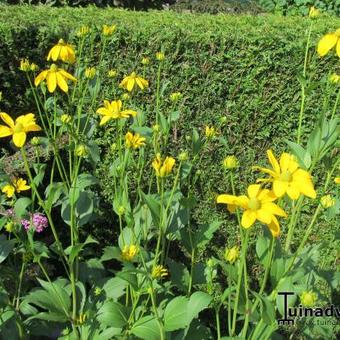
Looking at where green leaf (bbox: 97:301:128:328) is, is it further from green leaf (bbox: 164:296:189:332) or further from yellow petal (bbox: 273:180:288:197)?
yellow petal (bbox: 273:180:288:197)

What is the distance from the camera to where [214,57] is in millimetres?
2861

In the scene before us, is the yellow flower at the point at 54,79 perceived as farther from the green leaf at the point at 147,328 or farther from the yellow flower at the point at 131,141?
the green leaf at the point at 147,328

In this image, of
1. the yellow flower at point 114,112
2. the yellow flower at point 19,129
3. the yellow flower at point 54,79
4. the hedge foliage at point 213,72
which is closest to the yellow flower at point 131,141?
the yellow flower at point 114,112

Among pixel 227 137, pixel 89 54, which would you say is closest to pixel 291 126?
pixel 227 137

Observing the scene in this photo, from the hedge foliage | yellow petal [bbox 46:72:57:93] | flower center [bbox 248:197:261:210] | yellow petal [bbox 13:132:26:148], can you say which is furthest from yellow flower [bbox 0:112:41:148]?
the hedge foliage

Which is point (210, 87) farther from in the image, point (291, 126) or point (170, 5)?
point (170, 5)

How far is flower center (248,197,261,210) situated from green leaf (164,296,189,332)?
0.58 metres

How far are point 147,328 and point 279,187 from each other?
0.73 m

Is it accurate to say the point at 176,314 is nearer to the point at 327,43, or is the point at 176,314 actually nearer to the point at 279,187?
the point at 279,187

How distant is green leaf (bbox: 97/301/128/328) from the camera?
1.80 meters

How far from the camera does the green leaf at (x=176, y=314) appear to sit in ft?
5.82

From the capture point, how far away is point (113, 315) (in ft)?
5.98

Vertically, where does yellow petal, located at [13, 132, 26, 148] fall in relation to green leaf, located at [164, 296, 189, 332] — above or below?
above

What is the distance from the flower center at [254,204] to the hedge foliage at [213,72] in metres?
1.55
